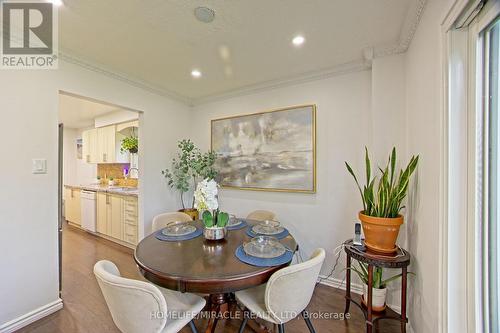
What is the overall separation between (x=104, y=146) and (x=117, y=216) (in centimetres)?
178

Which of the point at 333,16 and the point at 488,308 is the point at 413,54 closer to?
the point at 333,16

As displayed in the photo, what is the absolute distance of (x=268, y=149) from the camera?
110 inches

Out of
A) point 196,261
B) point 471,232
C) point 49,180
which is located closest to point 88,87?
point 49,180

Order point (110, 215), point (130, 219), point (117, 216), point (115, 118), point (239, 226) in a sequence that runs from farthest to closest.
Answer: point (115, 118), point (110, 215), point (117, 216), point (130, 219), point (239, 226)

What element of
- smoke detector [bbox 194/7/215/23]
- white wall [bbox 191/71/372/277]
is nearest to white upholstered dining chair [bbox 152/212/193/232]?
white wall [bbox 191/71/372/277]

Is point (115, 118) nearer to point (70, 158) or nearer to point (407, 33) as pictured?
point (70, 158)

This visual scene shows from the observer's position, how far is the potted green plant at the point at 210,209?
161 cm

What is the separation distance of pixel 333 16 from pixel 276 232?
1770mm

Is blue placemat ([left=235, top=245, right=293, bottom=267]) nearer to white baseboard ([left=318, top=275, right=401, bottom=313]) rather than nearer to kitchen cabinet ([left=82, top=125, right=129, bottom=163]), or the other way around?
white baseboard ([left=318, top=275, right=401, bottom=313])

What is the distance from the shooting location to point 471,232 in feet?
3.28

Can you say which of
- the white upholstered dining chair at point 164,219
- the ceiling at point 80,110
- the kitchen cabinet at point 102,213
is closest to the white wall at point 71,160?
the ceiling at point 80,110

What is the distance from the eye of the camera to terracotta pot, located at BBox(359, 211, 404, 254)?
1.49 metres

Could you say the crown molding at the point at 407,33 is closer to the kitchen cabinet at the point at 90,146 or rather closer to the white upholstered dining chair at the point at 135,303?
the white upholstered dining chair at the point at 135,303
